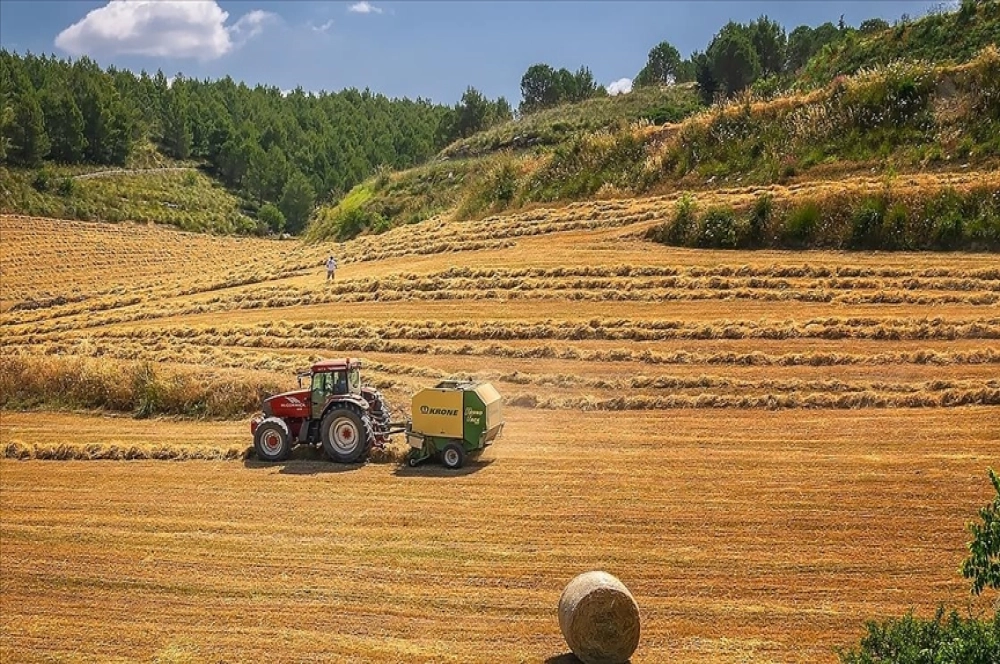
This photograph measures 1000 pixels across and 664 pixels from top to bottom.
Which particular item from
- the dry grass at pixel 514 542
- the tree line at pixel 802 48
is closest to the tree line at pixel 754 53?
the tree line at pixel 802 48

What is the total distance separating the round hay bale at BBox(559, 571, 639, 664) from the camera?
10.7 meters

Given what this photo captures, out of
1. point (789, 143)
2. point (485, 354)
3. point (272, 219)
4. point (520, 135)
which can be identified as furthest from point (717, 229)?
point (272, 219)

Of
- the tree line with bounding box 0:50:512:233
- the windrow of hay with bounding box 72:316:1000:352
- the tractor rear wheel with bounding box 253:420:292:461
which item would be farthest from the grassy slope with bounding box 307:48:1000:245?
the tree line with bounding box 0:50:512:233

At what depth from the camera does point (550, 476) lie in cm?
1711

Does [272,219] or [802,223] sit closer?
[802,223]

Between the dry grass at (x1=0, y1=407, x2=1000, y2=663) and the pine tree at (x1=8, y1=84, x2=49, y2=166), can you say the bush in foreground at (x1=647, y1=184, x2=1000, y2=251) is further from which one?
the pine tree at (x1=8, y1=84, x2=49, y2=166)

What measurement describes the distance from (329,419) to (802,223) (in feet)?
70.4

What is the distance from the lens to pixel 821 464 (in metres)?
16.6

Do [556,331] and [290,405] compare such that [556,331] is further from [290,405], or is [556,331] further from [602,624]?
[602,624]

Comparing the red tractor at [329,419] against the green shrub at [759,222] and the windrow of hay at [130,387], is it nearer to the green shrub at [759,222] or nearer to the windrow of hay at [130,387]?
the windrow of hay at [130,387]

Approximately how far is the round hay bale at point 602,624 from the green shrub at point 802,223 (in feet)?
82.3

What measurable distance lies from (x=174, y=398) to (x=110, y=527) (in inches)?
348

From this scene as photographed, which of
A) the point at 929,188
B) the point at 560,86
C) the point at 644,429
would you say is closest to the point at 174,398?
the point at 644,429

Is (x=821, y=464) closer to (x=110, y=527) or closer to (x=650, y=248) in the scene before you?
(x=110, y=527)
